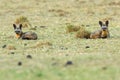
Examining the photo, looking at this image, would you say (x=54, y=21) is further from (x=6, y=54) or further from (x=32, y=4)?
(x=6, y=54)

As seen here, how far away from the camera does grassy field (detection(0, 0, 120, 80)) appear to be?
A: 444 inches

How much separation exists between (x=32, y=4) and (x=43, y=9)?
349 cm

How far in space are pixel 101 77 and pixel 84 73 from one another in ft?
1.92

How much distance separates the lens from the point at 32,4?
38.9 meters

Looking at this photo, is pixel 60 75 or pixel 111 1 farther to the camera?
pixel 111 1

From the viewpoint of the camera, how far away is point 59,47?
17469mm

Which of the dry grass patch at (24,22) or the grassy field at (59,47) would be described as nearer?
the grassy field at (59,47)

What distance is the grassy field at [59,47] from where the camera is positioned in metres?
11.3

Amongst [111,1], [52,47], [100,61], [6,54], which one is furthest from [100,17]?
[100,61]

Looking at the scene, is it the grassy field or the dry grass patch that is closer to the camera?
the grassy field

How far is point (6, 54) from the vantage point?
15.4m

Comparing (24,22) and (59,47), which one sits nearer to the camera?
(59,47)

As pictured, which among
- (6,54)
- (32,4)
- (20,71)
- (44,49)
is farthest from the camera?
(32,4)

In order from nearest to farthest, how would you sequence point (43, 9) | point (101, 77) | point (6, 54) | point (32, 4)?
point (101, 77)
point (6, 54)
point (43, 9)
point (32, 4)
